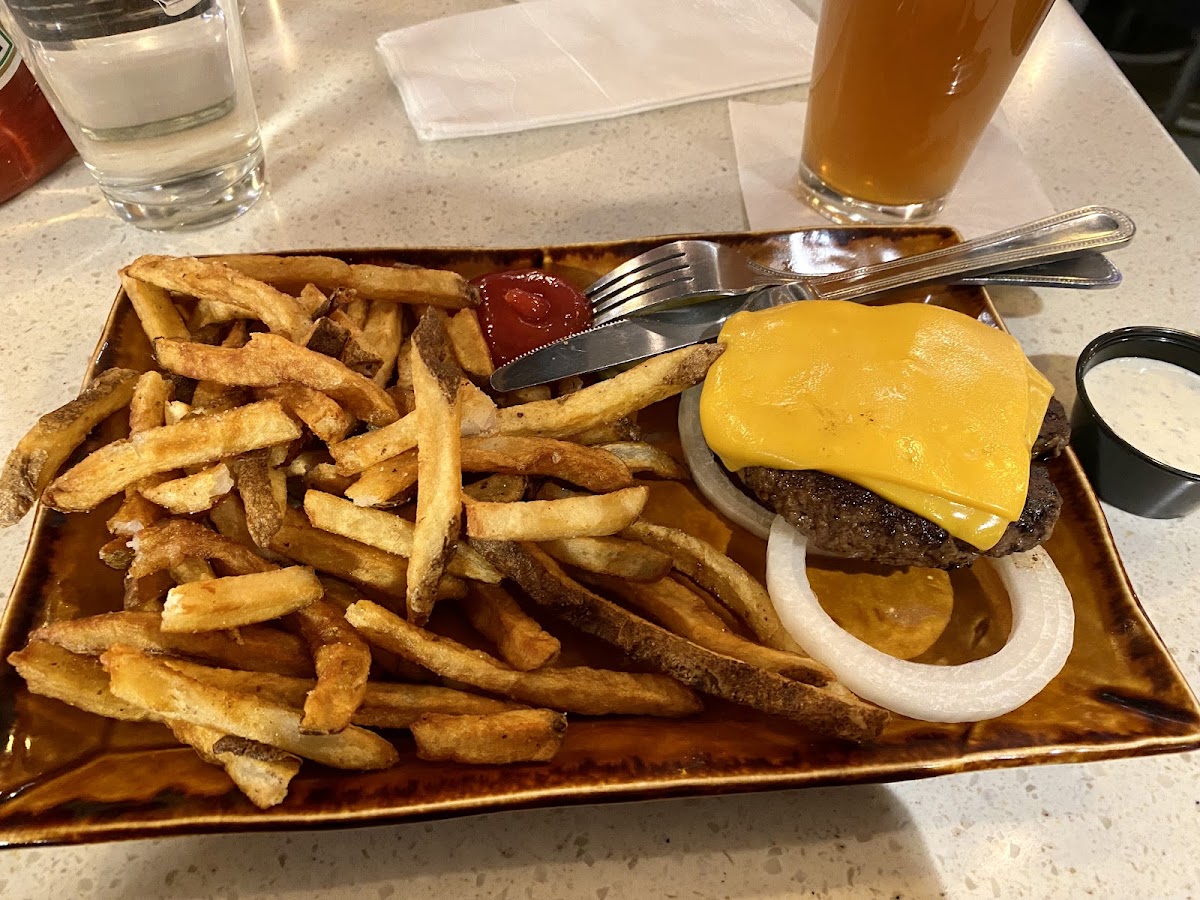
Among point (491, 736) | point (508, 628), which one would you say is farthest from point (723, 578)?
point (491, 736)

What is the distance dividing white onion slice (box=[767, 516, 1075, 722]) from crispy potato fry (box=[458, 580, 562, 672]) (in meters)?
0.43

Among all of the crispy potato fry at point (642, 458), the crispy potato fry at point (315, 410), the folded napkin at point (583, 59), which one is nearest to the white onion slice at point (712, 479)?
the crispy potato fry at point (642, 458)

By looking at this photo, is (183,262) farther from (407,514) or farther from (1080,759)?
(1080,759)

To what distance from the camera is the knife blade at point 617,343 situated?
64.3 inches

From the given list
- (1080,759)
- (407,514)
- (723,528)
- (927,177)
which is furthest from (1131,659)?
(927,177)

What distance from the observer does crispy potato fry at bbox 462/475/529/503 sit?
1.38 m

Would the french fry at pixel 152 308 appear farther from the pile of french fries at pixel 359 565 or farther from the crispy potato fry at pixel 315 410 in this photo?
the crispy potato fry at pixel 315 410

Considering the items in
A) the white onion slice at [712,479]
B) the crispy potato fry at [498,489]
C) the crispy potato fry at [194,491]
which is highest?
the crispy potato fry at [194,491]

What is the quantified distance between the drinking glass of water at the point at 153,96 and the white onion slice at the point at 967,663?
181 centimetres

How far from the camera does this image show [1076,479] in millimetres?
1534

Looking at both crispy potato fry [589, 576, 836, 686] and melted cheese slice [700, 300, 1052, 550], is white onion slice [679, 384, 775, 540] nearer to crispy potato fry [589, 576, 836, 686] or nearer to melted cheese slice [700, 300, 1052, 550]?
melted cheese slice [700, 300, 1052, 550]

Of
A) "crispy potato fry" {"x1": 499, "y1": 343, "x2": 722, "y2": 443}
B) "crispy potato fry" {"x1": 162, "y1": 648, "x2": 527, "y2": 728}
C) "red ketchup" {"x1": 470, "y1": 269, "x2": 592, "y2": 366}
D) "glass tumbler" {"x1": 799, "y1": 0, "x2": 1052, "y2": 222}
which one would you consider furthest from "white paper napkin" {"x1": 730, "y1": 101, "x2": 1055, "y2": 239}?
"crispy potato fry" {"x1": 162, "y1": 648, "x2": 527, "y2": 728}

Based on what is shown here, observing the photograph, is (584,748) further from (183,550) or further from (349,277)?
(349,277)

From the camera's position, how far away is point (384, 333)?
1587 millimetres
